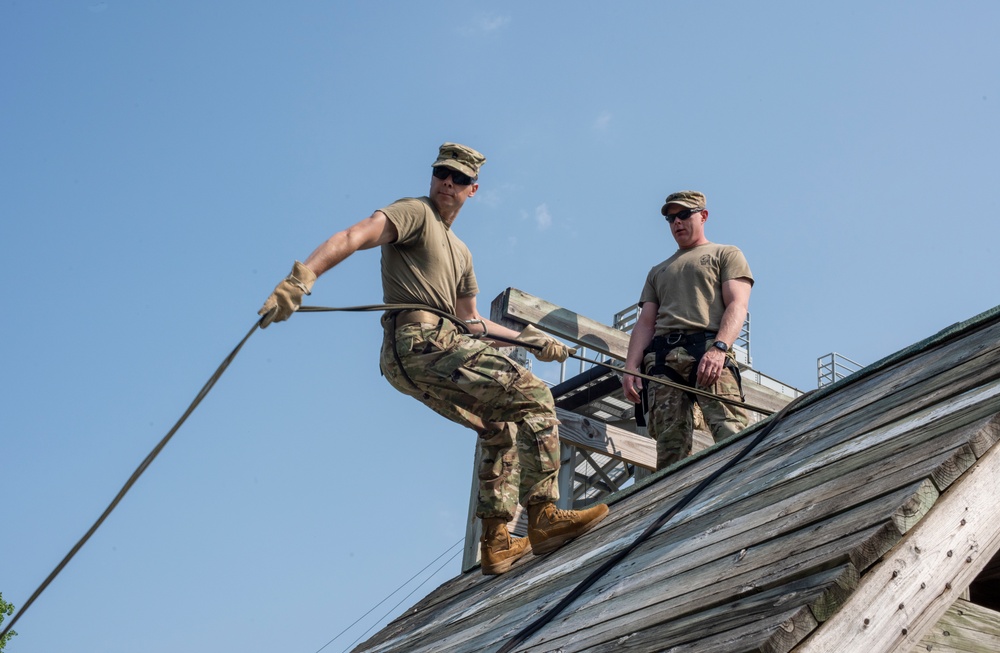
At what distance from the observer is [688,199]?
21.0 feet

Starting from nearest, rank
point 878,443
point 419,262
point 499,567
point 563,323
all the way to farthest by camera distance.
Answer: point 878,443, point 499,567, point 419,262, point 563,323

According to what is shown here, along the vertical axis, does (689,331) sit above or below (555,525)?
above

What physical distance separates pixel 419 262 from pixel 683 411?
6.00 feet

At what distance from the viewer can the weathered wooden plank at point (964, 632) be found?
2.46 meters

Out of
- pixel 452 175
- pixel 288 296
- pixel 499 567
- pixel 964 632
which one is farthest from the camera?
pixel 452 175

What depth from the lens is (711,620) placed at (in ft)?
7.80

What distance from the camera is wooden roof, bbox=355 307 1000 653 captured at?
2197 mm

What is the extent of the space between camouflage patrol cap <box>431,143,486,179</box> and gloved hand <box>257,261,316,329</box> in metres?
1.27

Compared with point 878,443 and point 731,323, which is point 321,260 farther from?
point 731,323

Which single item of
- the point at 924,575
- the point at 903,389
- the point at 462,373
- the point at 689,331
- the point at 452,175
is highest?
the point at 452,175

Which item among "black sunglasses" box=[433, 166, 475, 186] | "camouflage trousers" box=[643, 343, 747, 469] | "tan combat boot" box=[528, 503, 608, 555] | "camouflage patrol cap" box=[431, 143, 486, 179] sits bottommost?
"tan combat boot" box=[528, 503, 608, 555]

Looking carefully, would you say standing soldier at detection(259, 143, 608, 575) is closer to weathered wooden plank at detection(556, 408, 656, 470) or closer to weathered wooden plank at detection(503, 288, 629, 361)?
weathered wooden plank at detection(503, 288, 629, 361)

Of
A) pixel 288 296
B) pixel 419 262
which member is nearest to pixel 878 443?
pixel 288 296

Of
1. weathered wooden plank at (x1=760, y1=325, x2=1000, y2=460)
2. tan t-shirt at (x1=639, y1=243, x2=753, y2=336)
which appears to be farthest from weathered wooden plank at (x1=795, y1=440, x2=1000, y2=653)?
tan t-shirt at (x1=639, y1=243, x2=753, y2=336)
